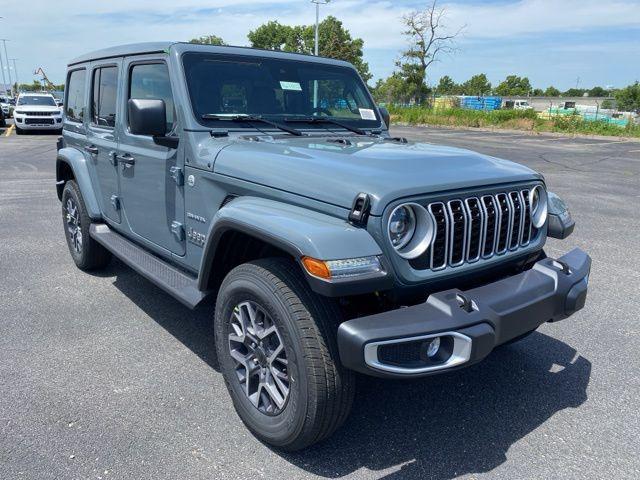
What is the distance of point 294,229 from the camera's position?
2.30 m

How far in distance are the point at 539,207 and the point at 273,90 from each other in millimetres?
1950

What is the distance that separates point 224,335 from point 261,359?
30cm

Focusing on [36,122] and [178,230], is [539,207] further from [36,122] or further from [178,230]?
[36,122]

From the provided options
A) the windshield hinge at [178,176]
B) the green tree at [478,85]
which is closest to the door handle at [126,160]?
the windshield hinge at [178,176]

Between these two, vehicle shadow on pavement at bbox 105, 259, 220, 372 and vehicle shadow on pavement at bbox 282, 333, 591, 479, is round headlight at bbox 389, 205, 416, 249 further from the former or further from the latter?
vehicle shadow on pavement at bbox 105, 259, 220, 372

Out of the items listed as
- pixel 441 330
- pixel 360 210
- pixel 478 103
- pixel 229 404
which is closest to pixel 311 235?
pixel 360 210

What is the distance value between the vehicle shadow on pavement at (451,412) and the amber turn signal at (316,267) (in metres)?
1.02

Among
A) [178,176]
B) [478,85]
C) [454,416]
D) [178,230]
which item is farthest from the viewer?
[478,85]

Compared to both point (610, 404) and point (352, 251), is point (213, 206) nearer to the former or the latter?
point (352, 251)

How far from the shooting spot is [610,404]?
3086mm

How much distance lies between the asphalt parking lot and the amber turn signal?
40.0 inches

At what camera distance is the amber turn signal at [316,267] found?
2.14 meters

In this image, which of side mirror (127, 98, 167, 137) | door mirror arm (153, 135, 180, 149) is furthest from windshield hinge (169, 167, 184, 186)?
side mirror (127, 98, 167, 137)

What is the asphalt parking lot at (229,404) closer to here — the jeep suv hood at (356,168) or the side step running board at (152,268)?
the side step running board at (152,268)
